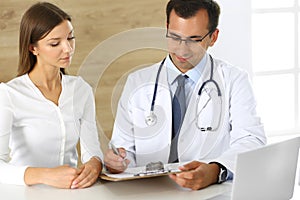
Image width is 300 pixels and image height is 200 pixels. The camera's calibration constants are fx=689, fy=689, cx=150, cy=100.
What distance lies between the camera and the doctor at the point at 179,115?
2.19 m

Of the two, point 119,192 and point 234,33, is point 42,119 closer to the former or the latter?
point 119,192

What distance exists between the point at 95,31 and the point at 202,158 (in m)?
1.50

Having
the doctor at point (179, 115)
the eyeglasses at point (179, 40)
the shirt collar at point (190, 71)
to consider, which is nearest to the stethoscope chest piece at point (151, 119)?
the doctor at point (179, 115)

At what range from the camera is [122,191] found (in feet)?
6.95

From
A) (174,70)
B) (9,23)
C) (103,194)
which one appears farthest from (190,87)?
(9,23)

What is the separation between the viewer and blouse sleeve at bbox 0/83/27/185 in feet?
7.18

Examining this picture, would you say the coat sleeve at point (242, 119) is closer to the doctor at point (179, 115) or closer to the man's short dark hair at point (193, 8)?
the doctor at point (179, 115)

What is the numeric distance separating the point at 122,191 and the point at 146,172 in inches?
3.7

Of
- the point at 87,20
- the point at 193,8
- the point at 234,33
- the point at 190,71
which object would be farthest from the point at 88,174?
the point at 234,33

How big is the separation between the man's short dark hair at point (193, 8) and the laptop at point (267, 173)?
0.63 meters

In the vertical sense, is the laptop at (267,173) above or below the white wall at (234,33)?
below

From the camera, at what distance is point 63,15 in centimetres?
240

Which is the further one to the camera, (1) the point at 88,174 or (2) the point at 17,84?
(2) the point at 17,84

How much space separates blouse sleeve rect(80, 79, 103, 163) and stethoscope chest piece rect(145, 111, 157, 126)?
0.56 ft
